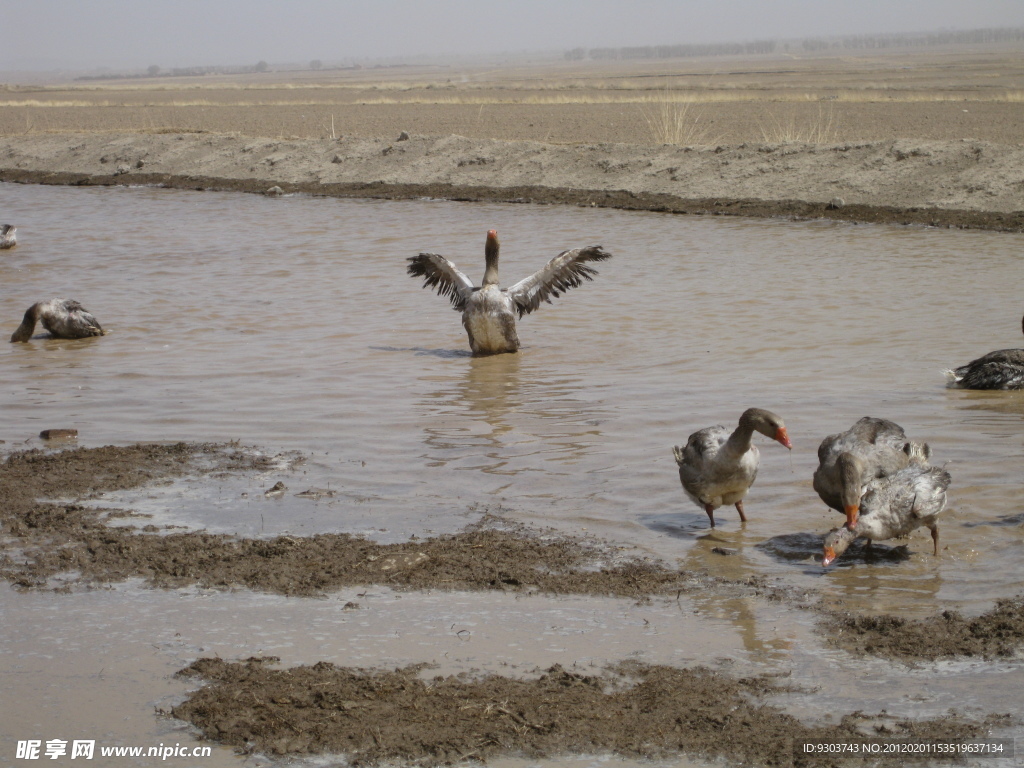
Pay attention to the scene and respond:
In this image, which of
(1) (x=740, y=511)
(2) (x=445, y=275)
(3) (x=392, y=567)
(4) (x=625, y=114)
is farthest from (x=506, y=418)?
(4) (x=625, y=114)

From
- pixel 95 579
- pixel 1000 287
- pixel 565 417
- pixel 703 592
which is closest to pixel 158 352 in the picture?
pixel 565 417

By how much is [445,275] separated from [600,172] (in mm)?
14154

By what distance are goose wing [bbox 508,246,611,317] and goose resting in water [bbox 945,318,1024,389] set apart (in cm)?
394

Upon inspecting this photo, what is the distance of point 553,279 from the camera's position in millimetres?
12859

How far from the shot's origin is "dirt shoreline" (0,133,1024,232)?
2164 centimetres

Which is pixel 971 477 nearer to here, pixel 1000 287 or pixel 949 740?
pixel 949 740

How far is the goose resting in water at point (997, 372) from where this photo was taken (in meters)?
10.4

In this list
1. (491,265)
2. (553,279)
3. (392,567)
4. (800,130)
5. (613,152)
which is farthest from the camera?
(800,130)

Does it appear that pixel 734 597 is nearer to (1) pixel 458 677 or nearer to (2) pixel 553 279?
(1) pixel 458 677

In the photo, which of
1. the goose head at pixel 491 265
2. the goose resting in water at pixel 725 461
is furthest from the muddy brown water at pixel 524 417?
the goose head at pixel 491 265

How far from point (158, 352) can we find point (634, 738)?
968cm

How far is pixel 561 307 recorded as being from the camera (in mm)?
15633

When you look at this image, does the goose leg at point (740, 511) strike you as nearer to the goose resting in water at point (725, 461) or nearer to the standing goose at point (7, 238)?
the goose resting in water at point (725, 461)

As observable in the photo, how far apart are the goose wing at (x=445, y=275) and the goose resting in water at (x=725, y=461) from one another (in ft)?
19.5
